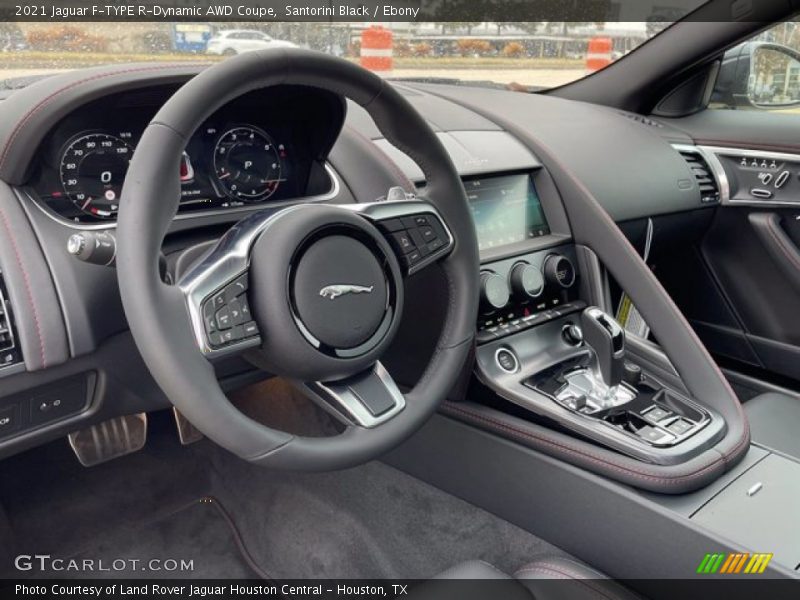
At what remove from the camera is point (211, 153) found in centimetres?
140

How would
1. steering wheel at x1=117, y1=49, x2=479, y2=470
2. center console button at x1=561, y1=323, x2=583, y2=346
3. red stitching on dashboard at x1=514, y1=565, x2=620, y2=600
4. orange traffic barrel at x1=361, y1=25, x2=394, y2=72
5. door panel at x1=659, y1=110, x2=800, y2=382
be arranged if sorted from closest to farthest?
steering wheel at x1=117, y1=49, x2=479, y2=470 < red stitching on dashboard at x1=514, y1=565, x2=620, y2=600 < center console button at x1=561, y1=323, x2=583, y2=346 < orange traffic barrel at x1=361, y1=25, x2=394, y2=72 < door panel at x1=659, y1=110, x2=800, y2=382

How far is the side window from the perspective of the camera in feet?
8.61

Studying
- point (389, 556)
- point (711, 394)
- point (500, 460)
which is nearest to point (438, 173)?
point (500, 460)

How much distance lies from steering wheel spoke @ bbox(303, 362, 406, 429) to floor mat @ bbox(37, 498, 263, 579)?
931 mm

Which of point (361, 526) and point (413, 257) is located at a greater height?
point (413, 257)

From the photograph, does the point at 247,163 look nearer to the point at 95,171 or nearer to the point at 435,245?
the point at 95,171

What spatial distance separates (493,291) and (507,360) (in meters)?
0.15

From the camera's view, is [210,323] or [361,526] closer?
[210,323]

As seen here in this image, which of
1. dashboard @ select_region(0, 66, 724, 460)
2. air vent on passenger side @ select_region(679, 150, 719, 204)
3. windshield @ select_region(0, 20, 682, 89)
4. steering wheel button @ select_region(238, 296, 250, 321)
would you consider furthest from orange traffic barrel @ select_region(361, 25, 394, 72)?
air vent on passenger side @ select_region(679, 150, 719, 204)

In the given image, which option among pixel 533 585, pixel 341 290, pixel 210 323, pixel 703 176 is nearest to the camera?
pixel 210 323

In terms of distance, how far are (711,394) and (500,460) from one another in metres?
0.47

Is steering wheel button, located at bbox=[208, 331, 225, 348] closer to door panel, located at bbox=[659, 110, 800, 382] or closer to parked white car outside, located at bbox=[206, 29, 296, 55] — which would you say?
parked white car outside, located at bbox=[206, 29, 296, 55]

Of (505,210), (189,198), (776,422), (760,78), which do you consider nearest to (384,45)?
(505,210)

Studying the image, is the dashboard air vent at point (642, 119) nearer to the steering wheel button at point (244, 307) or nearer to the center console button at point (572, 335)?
the center console button at point (572, 335)
